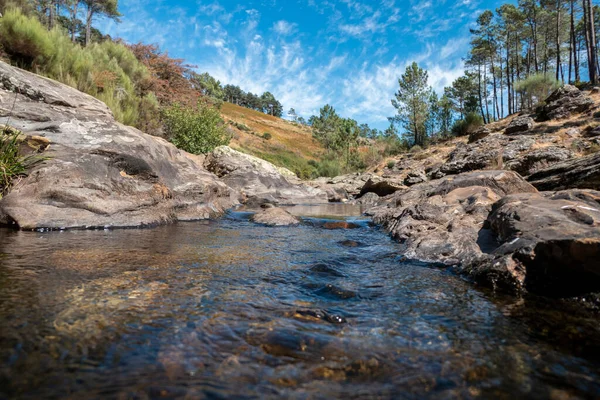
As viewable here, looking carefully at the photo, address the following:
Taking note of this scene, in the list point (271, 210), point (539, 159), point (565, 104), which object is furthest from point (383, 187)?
point (565, 104)

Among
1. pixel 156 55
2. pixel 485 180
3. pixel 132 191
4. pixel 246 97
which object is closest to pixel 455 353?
pixel 485 180

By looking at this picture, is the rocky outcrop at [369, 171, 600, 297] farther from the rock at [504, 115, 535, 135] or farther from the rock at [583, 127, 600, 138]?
the rock at [504, 115, 535, 135]

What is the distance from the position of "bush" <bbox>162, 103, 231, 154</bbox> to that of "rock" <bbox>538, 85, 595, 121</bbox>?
23255mm

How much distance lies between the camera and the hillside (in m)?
48.2

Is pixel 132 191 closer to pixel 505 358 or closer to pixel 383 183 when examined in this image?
pixel 505 358

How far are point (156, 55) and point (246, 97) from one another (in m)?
79.3

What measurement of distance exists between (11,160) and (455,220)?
7.91 meters

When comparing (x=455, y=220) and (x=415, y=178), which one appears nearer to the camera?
(x=455, y=220)

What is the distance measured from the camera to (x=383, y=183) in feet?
62.5

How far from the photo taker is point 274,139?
59.8m

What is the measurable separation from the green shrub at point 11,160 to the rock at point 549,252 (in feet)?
24.4

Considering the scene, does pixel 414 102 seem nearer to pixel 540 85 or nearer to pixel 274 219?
pixel 540 85

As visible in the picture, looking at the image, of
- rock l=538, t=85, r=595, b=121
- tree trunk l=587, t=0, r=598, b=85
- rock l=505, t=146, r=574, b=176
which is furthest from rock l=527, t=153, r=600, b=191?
tree trunk l=587, t=0, r=598, b=85

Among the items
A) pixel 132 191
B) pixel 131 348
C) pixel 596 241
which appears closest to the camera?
pixel 131 348
